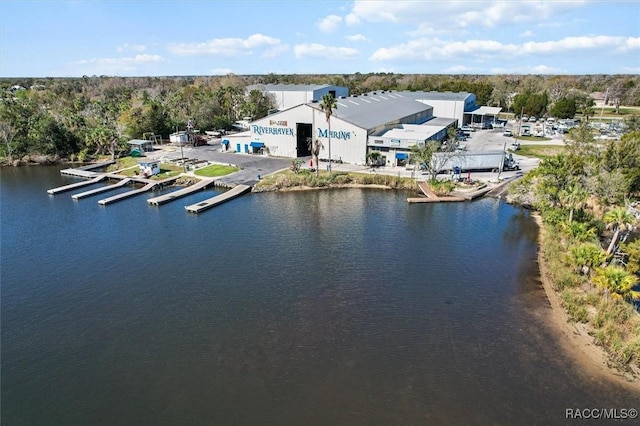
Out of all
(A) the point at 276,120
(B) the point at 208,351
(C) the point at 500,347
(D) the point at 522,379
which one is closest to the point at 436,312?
(C) the point at 500,347

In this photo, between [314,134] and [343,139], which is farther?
[314,134]

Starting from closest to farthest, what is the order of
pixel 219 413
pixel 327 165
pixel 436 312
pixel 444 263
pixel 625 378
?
pixel 219 413 → pixel 625 378 → pixel 436 312 → pixel 444 263 → pixel 327 165

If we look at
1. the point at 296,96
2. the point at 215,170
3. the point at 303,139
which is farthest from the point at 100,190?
the point at 296,96

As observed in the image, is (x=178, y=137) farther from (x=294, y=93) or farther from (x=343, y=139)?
(x=294, y=93)

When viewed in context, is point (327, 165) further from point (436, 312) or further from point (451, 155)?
Answer: point (436, 312)

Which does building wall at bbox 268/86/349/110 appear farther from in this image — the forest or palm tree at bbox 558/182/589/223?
palm tree at bbox 558/182/589/223

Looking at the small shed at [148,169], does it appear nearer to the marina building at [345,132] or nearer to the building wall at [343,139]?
the marina building at [345,132]
